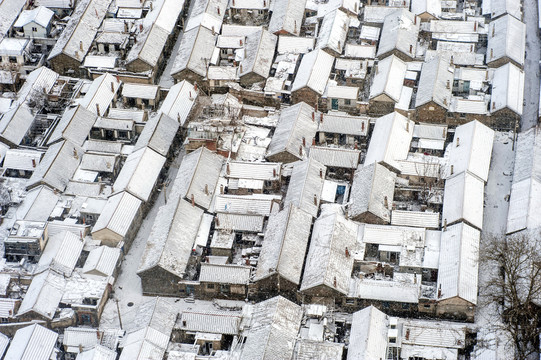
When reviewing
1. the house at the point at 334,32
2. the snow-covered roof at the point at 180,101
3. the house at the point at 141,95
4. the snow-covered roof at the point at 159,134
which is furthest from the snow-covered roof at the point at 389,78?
the house at the point at 141,95

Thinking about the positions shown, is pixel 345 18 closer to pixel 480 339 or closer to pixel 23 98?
pixel 23 98

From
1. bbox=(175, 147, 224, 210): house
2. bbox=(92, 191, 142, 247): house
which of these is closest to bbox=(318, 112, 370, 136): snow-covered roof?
bbox=(175, 147, 224, 210): house

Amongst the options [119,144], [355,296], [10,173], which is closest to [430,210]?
[355,296]

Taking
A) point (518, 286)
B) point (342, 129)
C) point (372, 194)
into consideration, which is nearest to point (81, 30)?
point (342, 129)

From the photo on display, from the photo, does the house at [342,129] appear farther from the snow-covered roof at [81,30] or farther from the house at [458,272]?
the snow-covered roof at [81,30]

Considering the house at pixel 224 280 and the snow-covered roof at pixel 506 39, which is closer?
the house at pixel 224 280

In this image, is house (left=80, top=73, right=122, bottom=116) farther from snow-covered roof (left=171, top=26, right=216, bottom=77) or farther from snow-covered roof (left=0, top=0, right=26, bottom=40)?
snow-covered roof (left=0, top=0, right=26, bottom=40)

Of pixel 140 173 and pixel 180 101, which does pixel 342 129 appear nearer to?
pixel 180 101
